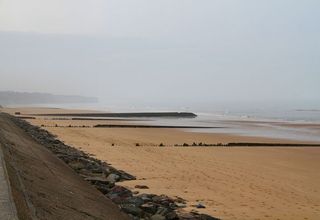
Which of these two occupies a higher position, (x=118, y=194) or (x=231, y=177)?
(x=118, y=194)

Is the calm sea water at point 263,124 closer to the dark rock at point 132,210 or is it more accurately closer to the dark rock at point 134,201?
the dark rock at point 134,201

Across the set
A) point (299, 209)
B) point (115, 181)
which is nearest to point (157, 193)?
point (115, 181)

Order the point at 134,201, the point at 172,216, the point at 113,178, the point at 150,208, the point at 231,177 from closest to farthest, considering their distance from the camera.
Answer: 1. the point at 172,216
2. the point at 150,208
3. the point at 134,201
4. the point at 113,178
5. the point at 231,177

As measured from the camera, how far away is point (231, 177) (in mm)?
13734

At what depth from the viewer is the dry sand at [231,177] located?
984 centimetres

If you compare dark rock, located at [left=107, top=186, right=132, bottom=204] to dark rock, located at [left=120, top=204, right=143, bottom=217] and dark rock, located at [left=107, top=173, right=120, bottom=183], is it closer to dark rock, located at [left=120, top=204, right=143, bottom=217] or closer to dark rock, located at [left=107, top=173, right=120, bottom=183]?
dark rock, located at [left=120, top=204, right=143, bottom=217]

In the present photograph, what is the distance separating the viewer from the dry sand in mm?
9844

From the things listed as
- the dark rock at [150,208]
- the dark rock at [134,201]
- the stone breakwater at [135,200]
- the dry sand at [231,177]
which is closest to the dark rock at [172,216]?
the stone breakwater at [135,200]

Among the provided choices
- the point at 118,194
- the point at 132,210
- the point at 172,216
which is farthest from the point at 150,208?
the point at 118,194

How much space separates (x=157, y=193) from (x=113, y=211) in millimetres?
2624

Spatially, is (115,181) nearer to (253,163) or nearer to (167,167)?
(167,167)

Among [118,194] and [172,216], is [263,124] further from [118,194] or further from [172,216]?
[172,216]

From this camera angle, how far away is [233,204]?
32.8 feet

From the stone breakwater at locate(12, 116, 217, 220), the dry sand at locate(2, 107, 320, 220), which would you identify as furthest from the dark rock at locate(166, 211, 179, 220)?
the dry sand at locate(2, 107, 320, 220)
